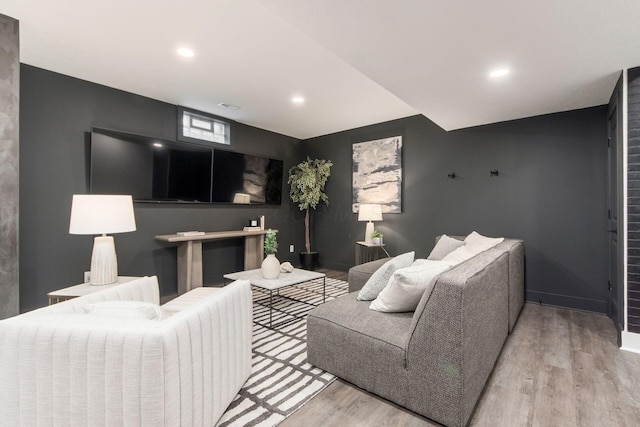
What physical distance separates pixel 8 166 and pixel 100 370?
2017 millimetres

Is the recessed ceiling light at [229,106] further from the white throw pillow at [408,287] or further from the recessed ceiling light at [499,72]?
the white throw pillow at [408,287]

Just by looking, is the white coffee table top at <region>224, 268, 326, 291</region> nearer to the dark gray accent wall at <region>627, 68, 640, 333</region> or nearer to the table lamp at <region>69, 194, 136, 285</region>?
the table lamp at <region>69, 194, 136, 285</region>

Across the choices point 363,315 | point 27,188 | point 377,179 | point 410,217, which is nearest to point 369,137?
point 377,179

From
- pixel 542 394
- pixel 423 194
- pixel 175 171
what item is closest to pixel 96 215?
pixel 175 171

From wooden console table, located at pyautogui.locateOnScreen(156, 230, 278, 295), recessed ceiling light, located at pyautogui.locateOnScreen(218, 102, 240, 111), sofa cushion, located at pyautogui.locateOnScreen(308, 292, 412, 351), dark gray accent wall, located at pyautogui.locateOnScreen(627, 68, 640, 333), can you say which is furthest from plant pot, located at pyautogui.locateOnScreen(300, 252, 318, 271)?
dark gray accent wall, located at pyautogui.locateOnScreen(627, 68, 640, 333)

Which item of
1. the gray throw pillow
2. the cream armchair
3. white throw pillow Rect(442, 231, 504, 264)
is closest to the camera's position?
the cream armchair

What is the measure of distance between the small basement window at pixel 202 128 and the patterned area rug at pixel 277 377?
8.53 ft

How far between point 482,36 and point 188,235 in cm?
367

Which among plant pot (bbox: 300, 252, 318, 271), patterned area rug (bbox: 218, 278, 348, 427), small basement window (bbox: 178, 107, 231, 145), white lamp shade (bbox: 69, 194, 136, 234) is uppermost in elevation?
small basement window (bbox: 178, 107, 231, 145)

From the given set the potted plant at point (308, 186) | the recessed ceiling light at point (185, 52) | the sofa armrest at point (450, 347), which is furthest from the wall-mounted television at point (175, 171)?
the sofa armrest at point (450, 347)

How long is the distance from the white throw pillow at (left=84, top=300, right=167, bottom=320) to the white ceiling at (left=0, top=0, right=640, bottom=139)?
1.69m

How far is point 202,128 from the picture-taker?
432 cm

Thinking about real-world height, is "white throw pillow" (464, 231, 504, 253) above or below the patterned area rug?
above

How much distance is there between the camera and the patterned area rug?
1665mm
